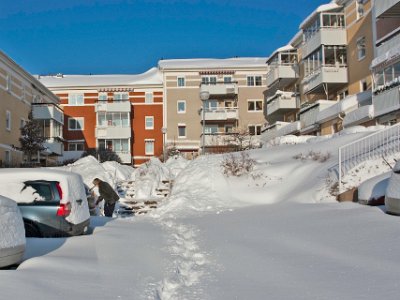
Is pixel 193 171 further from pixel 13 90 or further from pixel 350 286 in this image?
pixel 13 90

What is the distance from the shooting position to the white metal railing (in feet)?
51.6

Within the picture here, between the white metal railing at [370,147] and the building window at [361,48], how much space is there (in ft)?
55.5

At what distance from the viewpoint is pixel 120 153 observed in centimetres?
5456

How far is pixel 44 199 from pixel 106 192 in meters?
5.88

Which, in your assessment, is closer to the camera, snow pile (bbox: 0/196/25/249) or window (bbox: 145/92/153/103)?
snow pile (bbox: 0/196/25/249)

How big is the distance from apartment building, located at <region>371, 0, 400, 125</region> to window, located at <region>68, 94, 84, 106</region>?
37.5 m

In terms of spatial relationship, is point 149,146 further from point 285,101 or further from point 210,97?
point 285,101

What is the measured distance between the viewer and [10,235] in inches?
251

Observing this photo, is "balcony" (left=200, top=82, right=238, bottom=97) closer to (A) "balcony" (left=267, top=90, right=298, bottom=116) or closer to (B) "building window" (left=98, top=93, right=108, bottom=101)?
(B) "building window" (left=98, top=93, right=108, bottom=101)

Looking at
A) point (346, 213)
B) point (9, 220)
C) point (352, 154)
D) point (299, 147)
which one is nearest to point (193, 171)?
point (299, 147)

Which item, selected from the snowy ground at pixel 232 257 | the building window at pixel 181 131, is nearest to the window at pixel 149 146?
the building window at pixel 181 131

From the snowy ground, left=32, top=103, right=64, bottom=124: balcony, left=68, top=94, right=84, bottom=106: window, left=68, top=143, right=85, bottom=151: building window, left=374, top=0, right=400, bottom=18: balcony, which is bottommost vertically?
the snowy ground

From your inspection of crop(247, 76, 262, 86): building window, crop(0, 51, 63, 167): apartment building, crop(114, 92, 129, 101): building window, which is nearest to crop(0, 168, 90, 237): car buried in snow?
crop(0, 51, 63, 167): apartment building

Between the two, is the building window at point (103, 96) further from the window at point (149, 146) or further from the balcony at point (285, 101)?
the balcony at point (285, 101)
